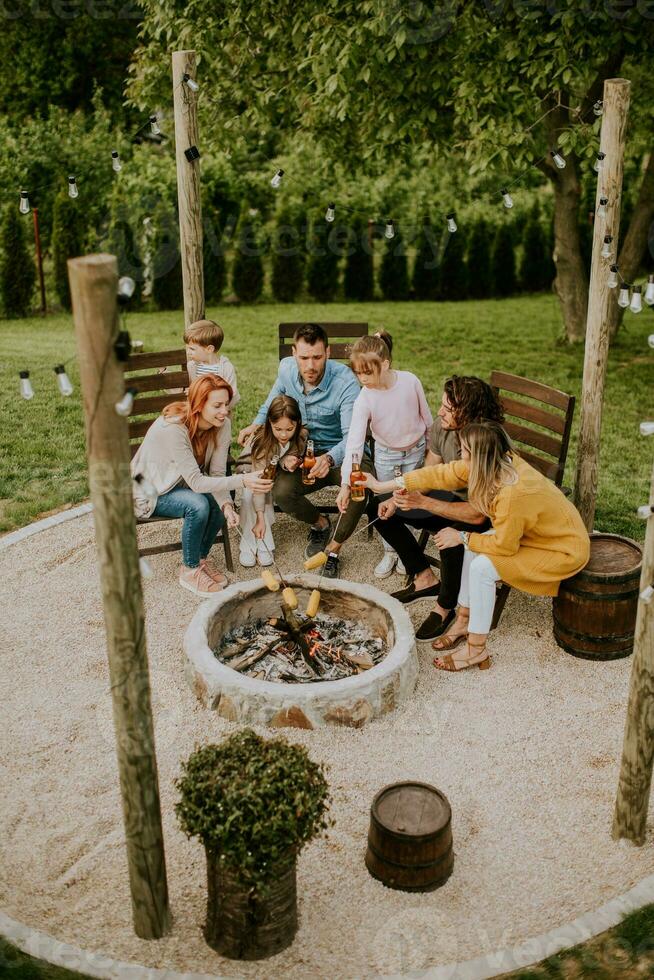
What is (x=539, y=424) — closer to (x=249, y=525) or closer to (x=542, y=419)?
(x=542, y=419)

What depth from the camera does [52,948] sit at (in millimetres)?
3662

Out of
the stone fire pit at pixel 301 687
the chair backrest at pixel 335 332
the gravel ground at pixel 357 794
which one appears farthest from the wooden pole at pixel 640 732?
the chair backrest at pixel 335 332

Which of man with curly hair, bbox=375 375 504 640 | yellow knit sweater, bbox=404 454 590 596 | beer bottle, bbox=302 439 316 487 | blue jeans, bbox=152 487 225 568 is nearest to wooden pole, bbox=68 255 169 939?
yellow knit sweater, bbox=404 454 590 596

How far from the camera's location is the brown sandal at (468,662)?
5500 mm

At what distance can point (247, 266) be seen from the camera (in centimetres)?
1470

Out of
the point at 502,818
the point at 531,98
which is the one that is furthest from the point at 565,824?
the point at 531,98

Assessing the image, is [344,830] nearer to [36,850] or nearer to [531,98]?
[36,850]

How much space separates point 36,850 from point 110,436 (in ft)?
6.47

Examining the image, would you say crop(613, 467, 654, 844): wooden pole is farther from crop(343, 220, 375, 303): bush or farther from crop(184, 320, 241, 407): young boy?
crop(343, 220, 375, 303): bush

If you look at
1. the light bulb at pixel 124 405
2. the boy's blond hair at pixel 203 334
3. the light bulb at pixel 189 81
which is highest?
the light bulb at pixel 189 81

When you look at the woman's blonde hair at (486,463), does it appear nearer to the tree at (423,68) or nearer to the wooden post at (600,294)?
the wooden post at (600,294)

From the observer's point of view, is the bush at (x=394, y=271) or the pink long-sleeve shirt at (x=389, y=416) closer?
the pink long-sleeve shirt at (x=389, y=416)

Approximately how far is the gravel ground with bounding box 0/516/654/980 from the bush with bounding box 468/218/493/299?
10.6 metres

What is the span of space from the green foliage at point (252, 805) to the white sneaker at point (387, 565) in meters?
2.87
